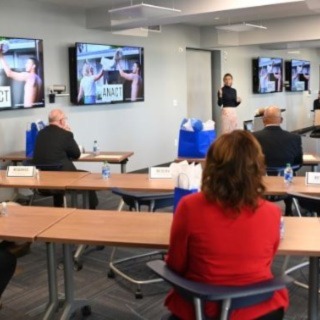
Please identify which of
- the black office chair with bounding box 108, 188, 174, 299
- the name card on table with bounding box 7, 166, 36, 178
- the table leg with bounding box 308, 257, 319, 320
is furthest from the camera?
the name card on table with bounding box 7, 166, 36, 178

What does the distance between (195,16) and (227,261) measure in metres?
4.84

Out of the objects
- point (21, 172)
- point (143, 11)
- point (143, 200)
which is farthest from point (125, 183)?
point (143, 11)

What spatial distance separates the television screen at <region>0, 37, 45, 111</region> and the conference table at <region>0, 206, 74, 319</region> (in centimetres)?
301

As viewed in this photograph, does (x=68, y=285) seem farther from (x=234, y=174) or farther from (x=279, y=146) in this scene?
(x=279, y=146)

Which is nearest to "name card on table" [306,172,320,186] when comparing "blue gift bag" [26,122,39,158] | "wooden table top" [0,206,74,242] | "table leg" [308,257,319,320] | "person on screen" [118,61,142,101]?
"table leg" [308,257,319,320]

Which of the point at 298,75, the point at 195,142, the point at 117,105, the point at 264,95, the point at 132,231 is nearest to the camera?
the point at 132,231

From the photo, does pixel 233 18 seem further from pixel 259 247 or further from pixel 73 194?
pixel 259 247

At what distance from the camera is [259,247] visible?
1542 millimetres

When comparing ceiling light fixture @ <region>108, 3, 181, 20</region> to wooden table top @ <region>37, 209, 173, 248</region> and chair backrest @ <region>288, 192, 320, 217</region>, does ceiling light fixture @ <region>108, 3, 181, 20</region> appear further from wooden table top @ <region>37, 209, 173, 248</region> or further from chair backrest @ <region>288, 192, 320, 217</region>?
wooden table top @ <region>37, 209, 173, 248</region>

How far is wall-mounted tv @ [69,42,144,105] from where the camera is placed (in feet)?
20.5

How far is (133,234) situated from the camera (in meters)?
2.12

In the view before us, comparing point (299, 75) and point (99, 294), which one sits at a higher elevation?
point (299, 75)

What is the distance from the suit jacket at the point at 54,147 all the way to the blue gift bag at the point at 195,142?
113cm

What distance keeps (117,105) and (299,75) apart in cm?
760
